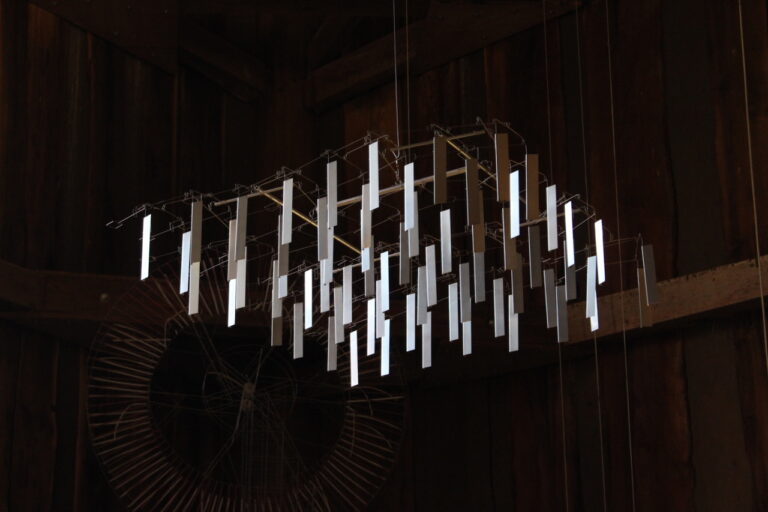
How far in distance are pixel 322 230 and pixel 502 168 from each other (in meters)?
0.62

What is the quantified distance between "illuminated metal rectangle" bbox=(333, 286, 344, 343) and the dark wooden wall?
6.48 feet

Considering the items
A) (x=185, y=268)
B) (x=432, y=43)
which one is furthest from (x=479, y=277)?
(x=432, y=43)

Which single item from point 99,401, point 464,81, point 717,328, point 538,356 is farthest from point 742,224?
point 99,401

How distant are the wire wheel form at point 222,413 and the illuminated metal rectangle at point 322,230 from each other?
152 cm

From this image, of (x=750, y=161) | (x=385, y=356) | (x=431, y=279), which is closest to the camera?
(x=431, y=279)

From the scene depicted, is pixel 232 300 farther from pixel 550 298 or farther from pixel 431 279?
Answer: pixel 550 298

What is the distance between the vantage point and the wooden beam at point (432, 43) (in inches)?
269

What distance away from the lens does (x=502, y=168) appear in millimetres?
4031

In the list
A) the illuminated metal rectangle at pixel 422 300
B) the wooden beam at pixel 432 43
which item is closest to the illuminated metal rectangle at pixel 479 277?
the illuminated metal rectangle at pixel 422 300

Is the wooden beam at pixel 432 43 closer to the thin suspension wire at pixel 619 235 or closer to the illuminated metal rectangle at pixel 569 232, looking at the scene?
the thin suspension wire at pixel 619 235

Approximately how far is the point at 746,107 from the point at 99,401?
328 centimetres

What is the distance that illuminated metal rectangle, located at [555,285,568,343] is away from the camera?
454cm

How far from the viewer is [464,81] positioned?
6.99 m

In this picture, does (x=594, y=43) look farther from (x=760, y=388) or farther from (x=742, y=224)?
(x=760, y=388)
